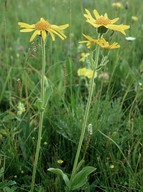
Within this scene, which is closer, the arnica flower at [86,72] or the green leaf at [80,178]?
the green leaf at [80,178]

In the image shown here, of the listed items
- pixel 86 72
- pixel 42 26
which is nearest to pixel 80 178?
pixel 42 26

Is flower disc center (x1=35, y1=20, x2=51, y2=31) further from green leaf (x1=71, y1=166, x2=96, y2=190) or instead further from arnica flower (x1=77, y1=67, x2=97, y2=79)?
arnica flower (x1=77, y1=67, x2=97, y2=79)

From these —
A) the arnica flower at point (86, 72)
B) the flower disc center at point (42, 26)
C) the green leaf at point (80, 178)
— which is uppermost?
the flower disc center at point (42, 26)

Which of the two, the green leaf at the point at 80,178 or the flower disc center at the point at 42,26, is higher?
the flower disc center at the point at 42,26

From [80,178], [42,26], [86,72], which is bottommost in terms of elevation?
[80,178]

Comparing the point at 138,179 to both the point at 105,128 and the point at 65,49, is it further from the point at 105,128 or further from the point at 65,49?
the point at 65,49

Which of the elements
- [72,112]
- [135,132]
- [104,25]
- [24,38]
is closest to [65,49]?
[24,38]

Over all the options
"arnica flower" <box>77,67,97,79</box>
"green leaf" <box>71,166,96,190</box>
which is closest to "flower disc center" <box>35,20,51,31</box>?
"green leaf" <box>71,166,96,190</box>

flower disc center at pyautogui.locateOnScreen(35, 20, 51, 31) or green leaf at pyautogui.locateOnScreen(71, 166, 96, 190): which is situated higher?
flower disc center at pyautogui.locateOnScreen(35, 20, 51, 31)

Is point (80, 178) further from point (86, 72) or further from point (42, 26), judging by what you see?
point (86, 72)

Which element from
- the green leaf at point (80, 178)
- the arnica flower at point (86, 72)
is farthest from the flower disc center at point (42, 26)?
the arnica flower at point (86, 72)

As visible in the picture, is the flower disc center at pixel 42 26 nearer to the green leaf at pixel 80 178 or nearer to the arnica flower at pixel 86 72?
the green leaf at pixel 80 178
